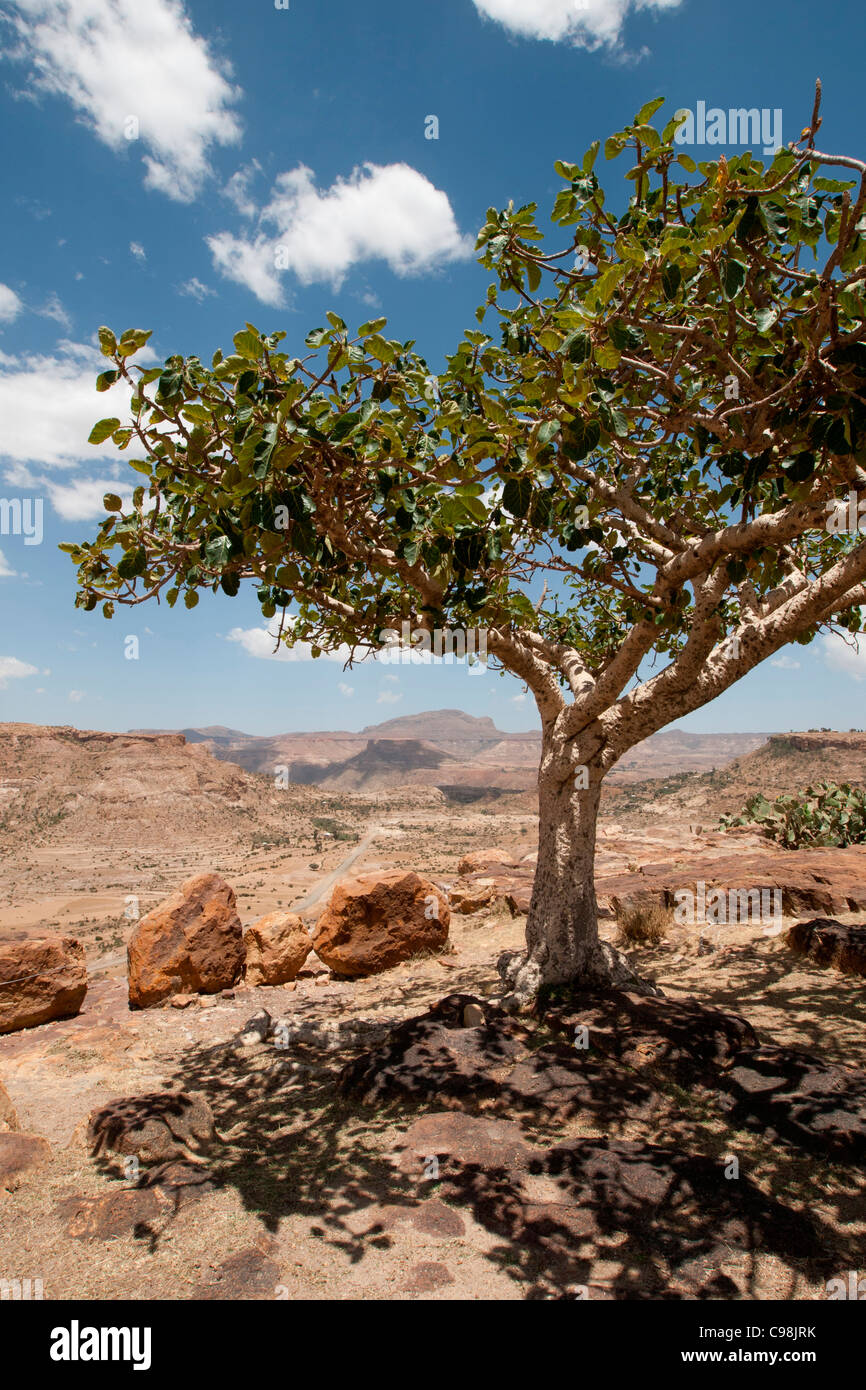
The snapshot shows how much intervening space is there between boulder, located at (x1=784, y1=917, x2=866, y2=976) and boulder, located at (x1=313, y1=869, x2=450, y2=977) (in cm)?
516

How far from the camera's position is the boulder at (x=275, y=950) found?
1023 centimetres

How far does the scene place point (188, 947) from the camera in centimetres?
959

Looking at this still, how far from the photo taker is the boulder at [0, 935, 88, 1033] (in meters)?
8.55

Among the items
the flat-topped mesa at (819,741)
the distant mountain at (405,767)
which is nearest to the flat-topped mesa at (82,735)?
the distant mountain at (405,767)

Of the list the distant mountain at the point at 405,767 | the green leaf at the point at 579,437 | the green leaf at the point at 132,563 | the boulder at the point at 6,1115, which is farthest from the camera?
the distant mountain at the point at 405,767

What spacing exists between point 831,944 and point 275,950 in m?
7.36

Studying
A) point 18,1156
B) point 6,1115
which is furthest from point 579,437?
point 6,1115

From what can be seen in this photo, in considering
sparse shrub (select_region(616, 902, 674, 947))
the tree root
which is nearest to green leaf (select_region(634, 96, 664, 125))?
the tree root

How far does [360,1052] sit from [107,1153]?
2.71 meters

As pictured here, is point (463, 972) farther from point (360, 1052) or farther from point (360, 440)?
point (360, 440)

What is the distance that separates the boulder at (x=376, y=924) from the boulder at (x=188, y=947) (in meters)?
1.39

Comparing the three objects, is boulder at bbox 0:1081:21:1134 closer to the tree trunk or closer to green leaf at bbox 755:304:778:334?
the tree trunk

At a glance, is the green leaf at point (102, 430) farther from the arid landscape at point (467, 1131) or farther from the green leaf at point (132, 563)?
the arid landscape at point (467, 1131)
